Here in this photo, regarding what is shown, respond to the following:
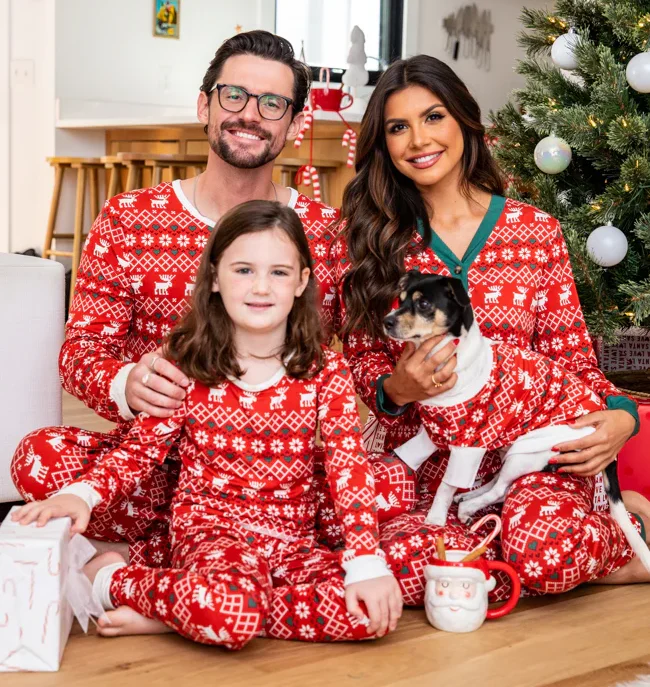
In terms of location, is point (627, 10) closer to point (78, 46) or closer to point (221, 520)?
point (221, 520)

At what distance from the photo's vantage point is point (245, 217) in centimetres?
169

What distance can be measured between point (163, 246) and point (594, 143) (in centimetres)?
116

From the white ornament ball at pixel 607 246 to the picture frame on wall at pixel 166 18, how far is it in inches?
191

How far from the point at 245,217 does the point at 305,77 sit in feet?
1.90

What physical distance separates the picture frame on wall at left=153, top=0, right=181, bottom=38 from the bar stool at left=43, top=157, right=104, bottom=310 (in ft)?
3.70

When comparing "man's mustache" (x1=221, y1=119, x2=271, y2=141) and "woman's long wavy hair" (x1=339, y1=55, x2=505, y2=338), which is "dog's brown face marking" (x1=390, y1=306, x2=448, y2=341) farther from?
"man's mustache" (x1=221, y1=119, x2=271, y2=141)

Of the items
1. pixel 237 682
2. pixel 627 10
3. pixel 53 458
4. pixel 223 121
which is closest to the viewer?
pixel 237 682

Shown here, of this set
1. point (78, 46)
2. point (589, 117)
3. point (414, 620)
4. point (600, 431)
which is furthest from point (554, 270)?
point (78, 46)

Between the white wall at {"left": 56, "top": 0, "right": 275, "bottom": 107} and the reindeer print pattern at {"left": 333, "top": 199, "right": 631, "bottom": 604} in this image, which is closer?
the reindeer print pattern at {"left": 333, "top": 199, "right": 631, "bottom": 604}

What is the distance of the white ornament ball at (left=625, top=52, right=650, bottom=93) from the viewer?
91.7 inches

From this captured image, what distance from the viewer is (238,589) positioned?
150 cm

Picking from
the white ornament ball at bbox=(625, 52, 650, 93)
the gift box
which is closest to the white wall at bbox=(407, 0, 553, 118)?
the white ornament ball at bbox=(625, 52, 650, 93)

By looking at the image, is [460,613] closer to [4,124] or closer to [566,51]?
[566,51]

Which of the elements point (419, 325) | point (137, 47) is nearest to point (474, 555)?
point (419, 325)
